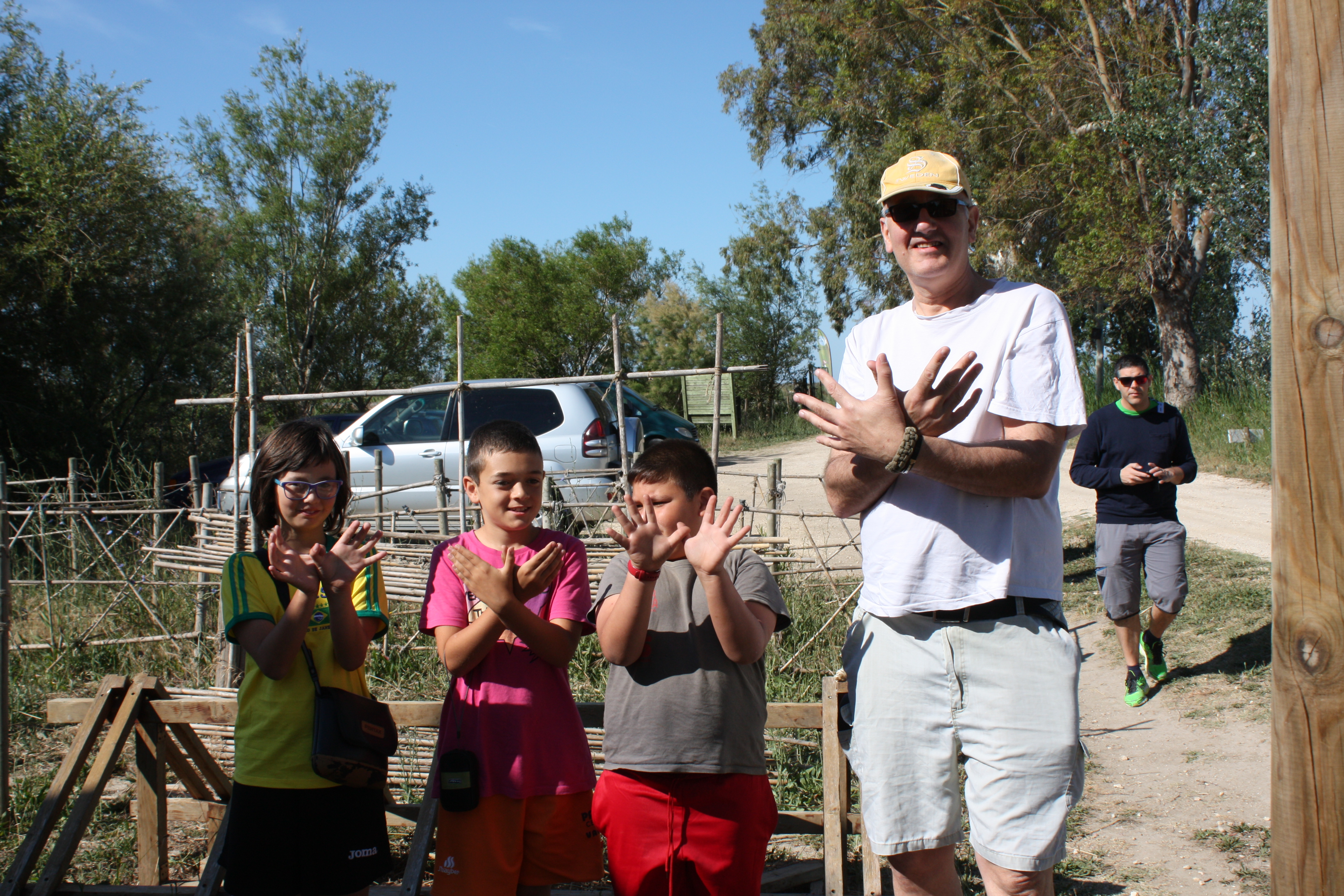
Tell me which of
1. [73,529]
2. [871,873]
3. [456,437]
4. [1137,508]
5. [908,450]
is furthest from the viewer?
[456,437]

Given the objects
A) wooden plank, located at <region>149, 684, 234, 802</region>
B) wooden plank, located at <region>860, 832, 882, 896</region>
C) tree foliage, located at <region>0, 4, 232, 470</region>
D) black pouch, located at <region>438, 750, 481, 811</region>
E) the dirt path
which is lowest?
the dirt path

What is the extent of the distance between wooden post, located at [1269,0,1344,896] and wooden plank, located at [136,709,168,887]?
3148 mm

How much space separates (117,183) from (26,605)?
25.6 ft

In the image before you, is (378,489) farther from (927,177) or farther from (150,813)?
(927,177)

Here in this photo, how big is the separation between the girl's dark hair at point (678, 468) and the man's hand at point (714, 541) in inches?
8.6

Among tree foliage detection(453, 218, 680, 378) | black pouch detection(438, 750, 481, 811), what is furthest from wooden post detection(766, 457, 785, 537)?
tree foliage detection(453, 218, 680, 378)

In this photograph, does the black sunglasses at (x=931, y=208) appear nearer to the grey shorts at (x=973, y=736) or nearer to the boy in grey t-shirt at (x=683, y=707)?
→ the boy in grey t-shirt at (x=683, y=707)

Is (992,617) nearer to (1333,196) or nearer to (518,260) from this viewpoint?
(1333,196)

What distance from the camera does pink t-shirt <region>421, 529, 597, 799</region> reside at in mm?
2248

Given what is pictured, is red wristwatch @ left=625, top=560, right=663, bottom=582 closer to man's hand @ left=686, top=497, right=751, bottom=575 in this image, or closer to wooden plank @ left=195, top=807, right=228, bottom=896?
man's hand @ left=686, top=497, right=751, bottom=575

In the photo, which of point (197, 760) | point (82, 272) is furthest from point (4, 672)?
point (82, 272)

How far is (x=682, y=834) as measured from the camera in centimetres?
212

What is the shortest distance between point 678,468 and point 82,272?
42.2ft

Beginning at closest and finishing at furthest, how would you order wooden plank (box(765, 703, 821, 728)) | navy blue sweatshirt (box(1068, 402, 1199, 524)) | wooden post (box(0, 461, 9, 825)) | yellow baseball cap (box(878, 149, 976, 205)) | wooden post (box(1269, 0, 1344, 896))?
wooden post (box(1269, 0, 1344, 896)), yellow baseball cap (box(878, 149, 976, 205)), wooden plank (box(765, 703, 821, 728)), wooden post (box(0, 461, 9, 825)), navy blue sweatshirt (box(1068, 402, 1199, 524))
